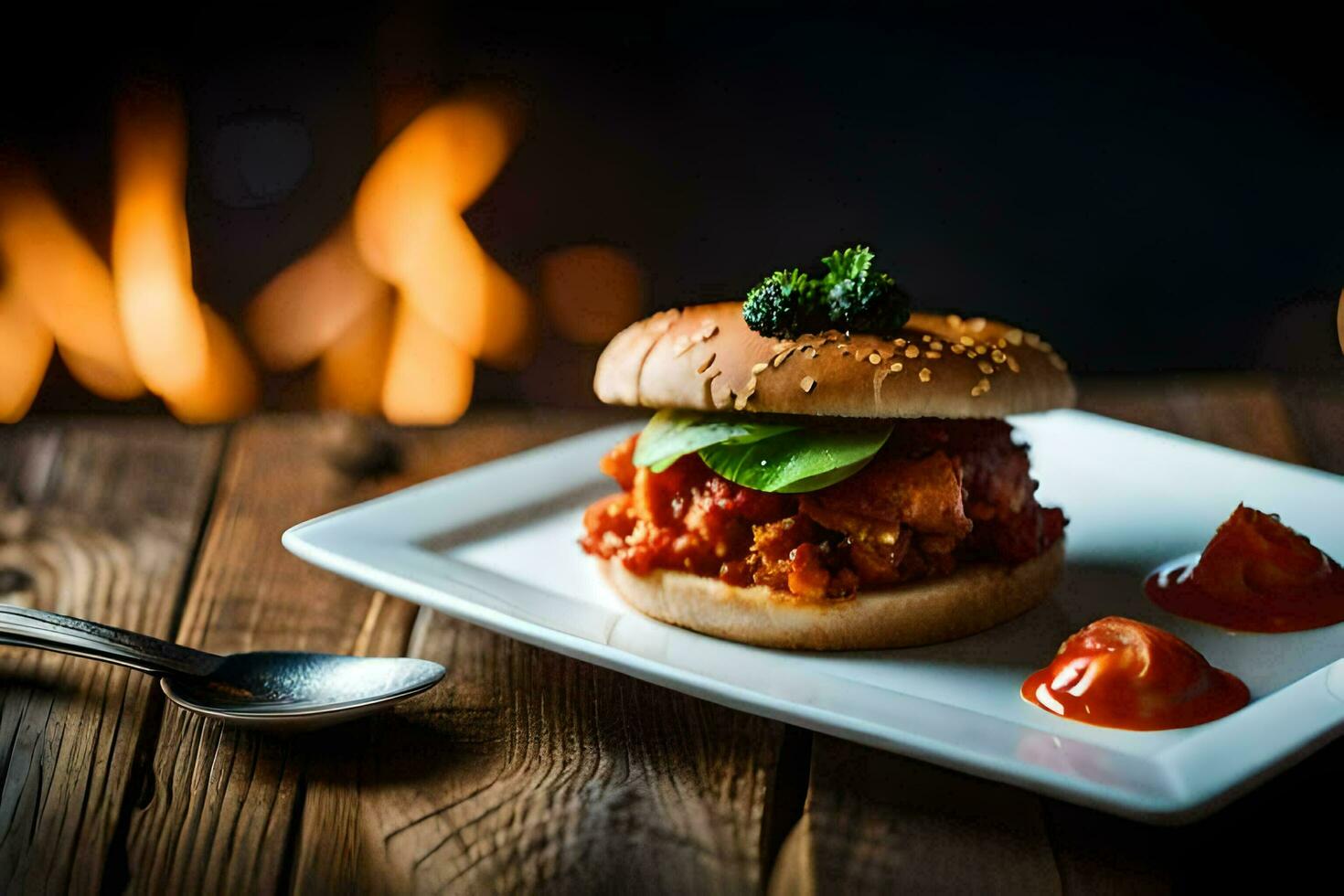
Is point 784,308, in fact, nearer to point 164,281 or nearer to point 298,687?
point 298,687

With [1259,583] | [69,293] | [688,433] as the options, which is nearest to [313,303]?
[69,293]

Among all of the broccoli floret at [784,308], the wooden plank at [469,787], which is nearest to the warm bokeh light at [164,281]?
the wooden plank at [469,787]

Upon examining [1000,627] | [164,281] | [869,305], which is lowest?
[164,281]

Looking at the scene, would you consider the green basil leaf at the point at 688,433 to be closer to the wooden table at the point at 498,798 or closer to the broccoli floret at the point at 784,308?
the broccoli floret at the point at 784,308

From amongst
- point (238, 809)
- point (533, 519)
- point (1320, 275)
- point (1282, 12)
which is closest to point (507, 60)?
point (533, 519)

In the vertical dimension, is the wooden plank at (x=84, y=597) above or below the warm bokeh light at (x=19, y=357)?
above

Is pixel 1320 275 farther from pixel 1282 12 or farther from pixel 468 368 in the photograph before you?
pixel 468 368
